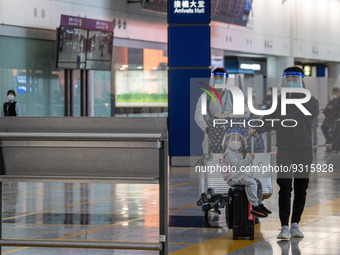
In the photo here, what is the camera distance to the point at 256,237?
1003cm

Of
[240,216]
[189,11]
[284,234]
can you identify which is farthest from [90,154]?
[189,11]

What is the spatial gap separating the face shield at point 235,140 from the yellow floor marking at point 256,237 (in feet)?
3.61

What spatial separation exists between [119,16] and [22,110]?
6.66 m

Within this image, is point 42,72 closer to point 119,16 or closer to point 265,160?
point 119,16

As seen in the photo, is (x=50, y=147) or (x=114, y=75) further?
(x=114, y=75)

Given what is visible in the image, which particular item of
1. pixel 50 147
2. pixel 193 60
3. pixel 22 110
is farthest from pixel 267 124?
pixel 22 110

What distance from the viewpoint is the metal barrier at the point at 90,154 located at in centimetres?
648

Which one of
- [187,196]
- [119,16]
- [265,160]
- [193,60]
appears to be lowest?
[187,196]

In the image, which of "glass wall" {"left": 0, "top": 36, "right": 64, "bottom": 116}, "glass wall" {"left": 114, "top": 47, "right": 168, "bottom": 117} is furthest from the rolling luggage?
"glass wall" {"left": 114, "top": 47, "right": 168, "bottom": 117}

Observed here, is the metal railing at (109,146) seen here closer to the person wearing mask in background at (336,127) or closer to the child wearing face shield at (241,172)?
the child wearing face shield at (241,172)

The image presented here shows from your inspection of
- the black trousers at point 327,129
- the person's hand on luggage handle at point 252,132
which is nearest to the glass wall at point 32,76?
the black trousers at point 327,129

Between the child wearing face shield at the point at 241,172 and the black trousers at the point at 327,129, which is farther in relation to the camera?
the black trousers at the point at 327,129

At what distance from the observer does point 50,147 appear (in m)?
6.72

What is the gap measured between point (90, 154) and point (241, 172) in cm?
405
